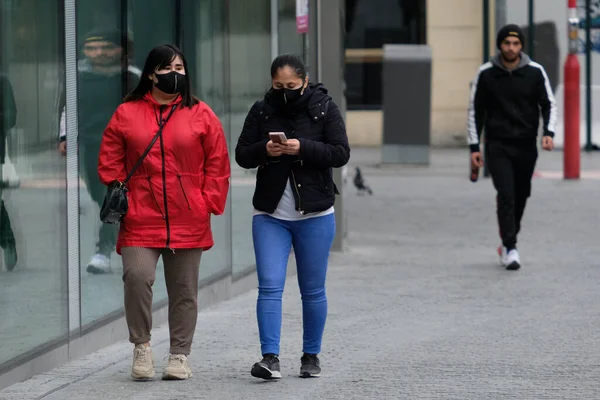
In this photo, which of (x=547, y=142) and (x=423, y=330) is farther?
(x=547, y=142)

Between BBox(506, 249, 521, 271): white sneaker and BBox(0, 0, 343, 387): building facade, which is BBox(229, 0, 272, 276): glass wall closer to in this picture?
BBox(0, 0, 343, 387): building facade

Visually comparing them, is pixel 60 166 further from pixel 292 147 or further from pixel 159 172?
pixel 292 147

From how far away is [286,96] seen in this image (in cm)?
680

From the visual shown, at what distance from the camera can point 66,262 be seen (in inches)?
293

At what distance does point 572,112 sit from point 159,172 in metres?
13.1

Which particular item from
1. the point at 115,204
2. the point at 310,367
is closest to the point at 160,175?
the point at 115,204

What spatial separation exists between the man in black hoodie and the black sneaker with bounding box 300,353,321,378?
14.2ft

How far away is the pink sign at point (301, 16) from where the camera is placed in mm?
11336

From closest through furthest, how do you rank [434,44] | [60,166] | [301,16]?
[60,166]
[301,16]
[434,44]

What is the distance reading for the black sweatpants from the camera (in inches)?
438

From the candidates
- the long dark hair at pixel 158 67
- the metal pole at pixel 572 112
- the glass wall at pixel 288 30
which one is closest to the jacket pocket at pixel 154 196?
the long dark hair at pixel 158 67

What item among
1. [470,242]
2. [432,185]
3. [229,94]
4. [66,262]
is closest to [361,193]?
[432,185]

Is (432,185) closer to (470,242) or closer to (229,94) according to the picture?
(470,242)

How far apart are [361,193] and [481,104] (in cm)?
656
